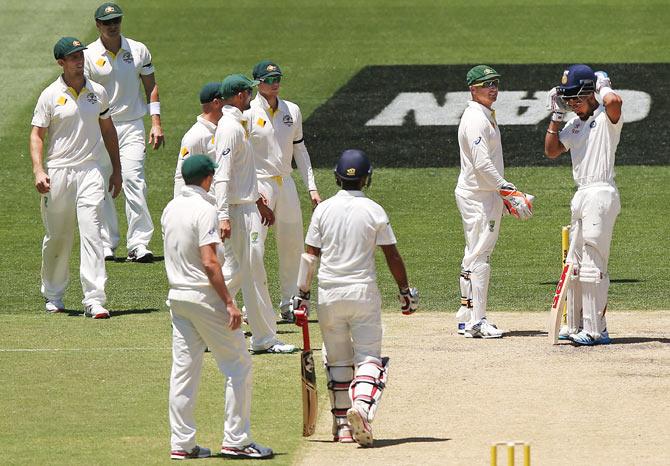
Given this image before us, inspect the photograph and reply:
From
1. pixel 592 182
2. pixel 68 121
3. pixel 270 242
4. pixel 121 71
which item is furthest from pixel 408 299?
pixel 270 242

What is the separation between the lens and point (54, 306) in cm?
1467

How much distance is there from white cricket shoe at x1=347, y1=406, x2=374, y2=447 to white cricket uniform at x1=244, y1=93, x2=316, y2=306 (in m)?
4.33

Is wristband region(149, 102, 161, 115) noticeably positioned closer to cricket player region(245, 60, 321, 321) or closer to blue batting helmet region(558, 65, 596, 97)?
cricket player region(245, 60, 321, 321)

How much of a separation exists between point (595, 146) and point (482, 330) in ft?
6.27

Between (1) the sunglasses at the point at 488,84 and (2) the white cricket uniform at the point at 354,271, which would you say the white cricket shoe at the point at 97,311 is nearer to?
(1) the sunglasses at the point at 488,84

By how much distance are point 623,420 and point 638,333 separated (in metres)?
3.18

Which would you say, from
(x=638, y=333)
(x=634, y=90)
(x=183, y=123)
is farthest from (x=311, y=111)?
(x=638, y=333)

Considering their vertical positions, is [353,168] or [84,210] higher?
[353,168]

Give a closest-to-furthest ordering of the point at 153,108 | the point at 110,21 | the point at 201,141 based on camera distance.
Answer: the point at 201,141, the point at 110,21, the point at 153,108

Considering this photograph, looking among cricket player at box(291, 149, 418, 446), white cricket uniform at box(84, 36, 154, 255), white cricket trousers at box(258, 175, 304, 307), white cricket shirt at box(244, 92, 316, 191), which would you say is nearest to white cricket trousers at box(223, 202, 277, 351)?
white cricket trousers at box(258, 175, 304, 307)

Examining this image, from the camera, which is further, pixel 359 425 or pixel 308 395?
pixel 308 395

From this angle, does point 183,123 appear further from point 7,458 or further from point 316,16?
point 7,458

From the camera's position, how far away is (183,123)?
23.7m

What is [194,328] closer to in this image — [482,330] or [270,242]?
[482,330]
